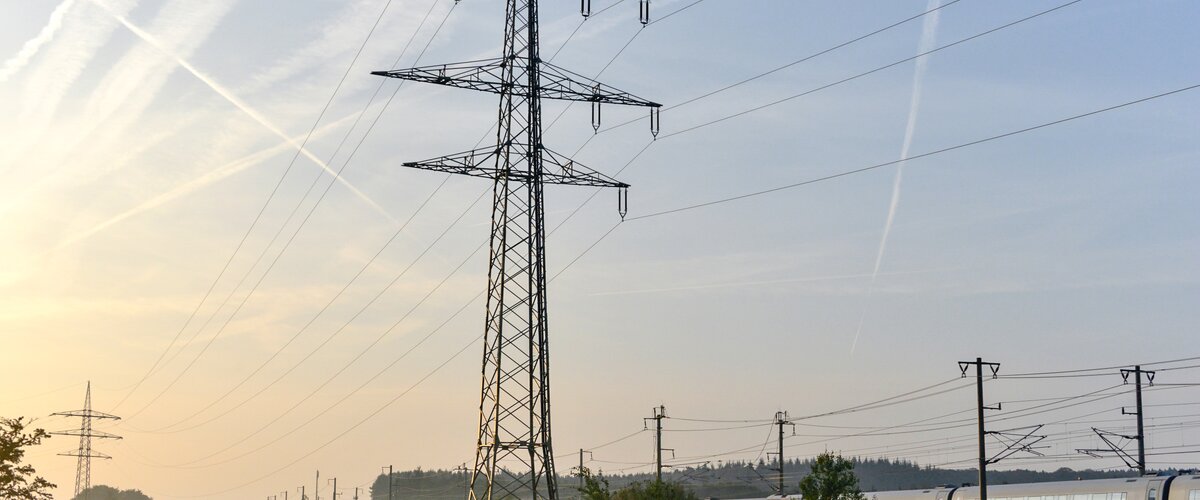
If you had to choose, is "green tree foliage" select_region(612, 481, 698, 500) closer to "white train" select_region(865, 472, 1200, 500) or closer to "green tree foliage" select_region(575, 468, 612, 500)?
"green tree foliage" select_region(575, 468, 612, 500)

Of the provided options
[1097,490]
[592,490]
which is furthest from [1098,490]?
[592,490]

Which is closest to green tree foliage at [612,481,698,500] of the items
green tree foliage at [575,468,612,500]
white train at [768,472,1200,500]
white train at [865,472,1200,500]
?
green tree foliage at [575,468,612,500]

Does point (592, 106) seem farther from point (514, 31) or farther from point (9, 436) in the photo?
point (9, 436)

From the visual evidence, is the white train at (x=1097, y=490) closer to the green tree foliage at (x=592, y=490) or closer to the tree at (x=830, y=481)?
the tree at (x=830, y=481)

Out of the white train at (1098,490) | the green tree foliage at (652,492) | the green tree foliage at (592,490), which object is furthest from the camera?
the green tree foliage at (652,492)

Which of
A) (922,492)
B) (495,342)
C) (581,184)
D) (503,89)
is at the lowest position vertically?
(922,492)

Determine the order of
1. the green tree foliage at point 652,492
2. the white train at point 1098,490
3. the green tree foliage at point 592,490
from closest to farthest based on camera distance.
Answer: the white train at point 1098,490 < the green tree foliage at point 592,490 < the green tree foliage at point 652,492

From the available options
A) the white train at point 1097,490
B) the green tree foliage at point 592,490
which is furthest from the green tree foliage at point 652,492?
the white train at point 1097,490

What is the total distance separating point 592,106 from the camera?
185 feet

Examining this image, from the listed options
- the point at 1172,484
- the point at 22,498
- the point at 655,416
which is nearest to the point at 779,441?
the point at 655,416

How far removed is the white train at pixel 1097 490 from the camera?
58.4 metres

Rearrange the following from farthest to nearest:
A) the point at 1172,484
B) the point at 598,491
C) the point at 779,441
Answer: the point at 779,441
the point at 598,491
the point at 1172,484

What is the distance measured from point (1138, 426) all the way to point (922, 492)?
43.2ft

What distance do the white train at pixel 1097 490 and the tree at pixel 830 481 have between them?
14.0 ft
